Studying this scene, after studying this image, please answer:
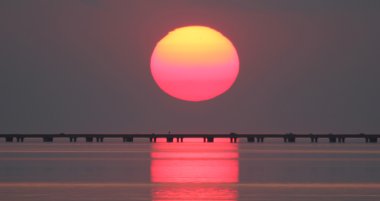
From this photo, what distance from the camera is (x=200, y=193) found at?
35000 mm

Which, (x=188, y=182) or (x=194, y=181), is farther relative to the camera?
(x=194, y=181)

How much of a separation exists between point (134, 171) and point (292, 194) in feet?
53.2

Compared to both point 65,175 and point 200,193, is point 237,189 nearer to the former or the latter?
point 200,193

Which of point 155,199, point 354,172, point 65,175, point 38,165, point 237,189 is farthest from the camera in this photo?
point 38,165

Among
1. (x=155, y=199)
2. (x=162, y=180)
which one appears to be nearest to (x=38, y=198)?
(x=155, y=199)

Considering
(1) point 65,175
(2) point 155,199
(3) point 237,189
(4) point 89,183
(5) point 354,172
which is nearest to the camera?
(2) point 155,199

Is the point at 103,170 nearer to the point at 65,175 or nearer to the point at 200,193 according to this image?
the point at 65,175

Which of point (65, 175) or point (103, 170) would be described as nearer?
point (65, 175)

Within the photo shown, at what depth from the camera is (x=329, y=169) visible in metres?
53.2

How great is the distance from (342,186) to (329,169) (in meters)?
14.0

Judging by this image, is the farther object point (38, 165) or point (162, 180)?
point (38, 165)

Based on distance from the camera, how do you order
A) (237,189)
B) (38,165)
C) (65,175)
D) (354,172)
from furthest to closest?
1. (38,165)
2. (354,172)
3. (65,175)
4. (237,189)

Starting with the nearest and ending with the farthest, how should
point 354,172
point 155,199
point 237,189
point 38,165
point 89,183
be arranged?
point 155,199 → point 237,189 → point 89,183 → point 354,172 → point 38,165

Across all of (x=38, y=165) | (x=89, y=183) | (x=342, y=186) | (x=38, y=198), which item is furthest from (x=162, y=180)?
(x=38, y=165)
